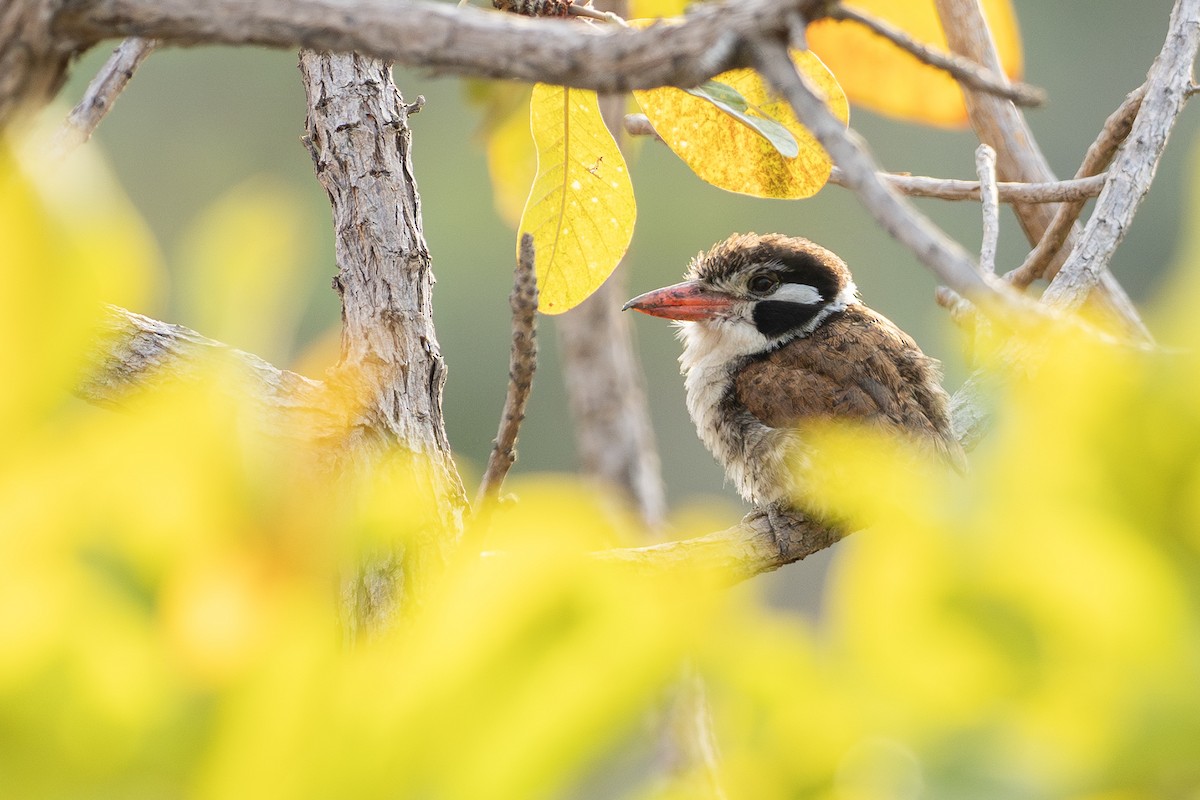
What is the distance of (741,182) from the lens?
153 cm

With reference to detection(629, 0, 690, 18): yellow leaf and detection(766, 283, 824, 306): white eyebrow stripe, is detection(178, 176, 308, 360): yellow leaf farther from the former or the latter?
detection(766, 283, 824, 306): white eyebrow stripe

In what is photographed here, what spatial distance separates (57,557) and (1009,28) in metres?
2.19

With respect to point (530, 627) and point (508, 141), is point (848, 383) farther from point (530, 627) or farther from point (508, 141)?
point (530, 627)

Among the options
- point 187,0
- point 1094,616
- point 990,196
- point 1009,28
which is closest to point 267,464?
point 1094,616

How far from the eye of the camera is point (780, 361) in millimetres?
2787

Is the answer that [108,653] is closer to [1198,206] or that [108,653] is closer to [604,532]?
[604,532]

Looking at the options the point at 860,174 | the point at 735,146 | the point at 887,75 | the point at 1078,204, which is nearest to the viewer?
the point at 860,174

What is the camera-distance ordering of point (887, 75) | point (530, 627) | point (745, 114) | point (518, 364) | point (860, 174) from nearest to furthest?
1. point (530, 627)
2. point (860, 174)
3. point (745, 114)
4. point (518, 364)
5. point (887, 75)

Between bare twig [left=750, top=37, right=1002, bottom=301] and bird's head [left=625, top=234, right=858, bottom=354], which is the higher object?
bare twig [left=750, top=37, right=1002, bottom=301]

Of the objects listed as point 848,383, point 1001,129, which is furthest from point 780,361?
point 1001,129

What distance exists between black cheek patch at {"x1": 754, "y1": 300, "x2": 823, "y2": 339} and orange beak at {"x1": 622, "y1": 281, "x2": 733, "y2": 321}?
8cm

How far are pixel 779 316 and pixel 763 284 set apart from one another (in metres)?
0.10

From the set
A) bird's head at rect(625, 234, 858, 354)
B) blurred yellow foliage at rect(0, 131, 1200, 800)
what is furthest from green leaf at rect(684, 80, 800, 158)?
bird's head at rect(625, 234, 858, 354)

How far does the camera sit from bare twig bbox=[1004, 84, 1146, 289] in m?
2.22
